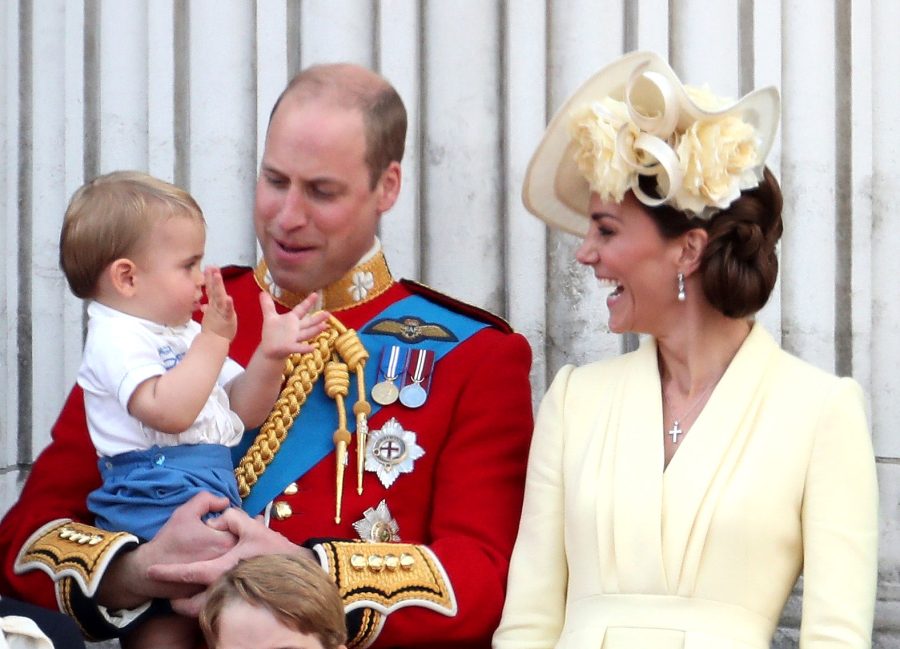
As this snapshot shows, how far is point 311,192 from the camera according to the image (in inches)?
163

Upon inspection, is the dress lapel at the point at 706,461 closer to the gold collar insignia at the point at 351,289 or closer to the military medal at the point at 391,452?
the military medal at the point at 391,452

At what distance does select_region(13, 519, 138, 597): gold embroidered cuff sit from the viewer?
3730mm

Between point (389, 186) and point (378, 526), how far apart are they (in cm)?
78

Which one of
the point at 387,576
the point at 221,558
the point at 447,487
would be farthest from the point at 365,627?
the point at 447,487

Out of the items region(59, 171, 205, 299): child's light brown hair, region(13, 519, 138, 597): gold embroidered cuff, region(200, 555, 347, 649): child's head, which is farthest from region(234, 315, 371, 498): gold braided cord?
region(200, 555, 347, 649): child's head

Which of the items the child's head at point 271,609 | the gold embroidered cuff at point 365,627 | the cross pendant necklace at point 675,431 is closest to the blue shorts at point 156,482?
the gold embroidered cuff at point 365,627

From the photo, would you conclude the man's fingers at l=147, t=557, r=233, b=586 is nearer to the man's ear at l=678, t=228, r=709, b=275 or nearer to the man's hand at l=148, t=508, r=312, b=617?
the man's hand at l=148, t=508, r=312, b=617

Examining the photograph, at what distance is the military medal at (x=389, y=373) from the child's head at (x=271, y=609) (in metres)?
0.83

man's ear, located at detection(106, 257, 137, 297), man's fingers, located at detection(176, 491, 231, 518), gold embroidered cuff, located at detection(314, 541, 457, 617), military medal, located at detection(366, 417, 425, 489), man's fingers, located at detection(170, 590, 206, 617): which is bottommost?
man's fingers, located at detection(170, 590, 206, 617)

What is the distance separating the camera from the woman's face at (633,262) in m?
3.86

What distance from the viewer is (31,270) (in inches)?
196

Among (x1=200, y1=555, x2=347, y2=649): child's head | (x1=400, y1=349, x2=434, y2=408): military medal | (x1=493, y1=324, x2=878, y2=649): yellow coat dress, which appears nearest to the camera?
(x1=200, y1=555, x2=347, y2=649): child's head

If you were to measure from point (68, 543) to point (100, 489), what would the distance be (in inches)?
4.7

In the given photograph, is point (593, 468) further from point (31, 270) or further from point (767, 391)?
point (31, 270)
